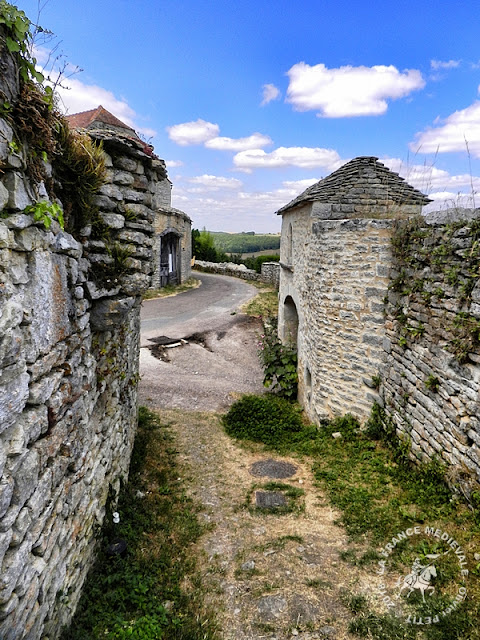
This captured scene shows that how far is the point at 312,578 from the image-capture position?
145 inches

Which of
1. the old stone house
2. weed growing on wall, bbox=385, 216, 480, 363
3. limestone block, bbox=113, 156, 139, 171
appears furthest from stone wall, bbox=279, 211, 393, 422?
the old stone house

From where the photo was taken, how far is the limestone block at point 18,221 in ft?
6.24

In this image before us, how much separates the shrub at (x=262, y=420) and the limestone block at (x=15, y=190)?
6133mm

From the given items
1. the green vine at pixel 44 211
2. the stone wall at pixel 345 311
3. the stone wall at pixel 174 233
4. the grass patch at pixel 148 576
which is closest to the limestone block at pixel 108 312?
the green vine at pixel 44 211

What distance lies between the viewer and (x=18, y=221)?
195 cm

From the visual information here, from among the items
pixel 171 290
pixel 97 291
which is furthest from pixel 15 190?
pixel 171 290

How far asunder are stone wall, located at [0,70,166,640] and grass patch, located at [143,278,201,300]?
1567cm

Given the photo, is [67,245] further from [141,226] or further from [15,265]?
[141,226]

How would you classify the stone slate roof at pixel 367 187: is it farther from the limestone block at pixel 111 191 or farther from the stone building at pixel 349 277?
the limestone block at pixel 111 191

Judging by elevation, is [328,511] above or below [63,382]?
below

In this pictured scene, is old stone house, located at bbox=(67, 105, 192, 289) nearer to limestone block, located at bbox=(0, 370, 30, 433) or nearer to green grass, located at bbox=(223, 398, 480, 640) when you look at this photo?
green grass, located at bbox=(223, 398, 480, 640)

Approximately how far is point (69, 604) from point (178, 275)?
2169 cm

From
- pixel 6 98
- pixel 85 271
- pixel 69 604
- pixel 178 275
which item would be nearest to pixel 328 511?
pixel 69 604

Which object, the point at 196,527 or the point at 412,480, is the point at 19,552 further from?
the point at 412,480
